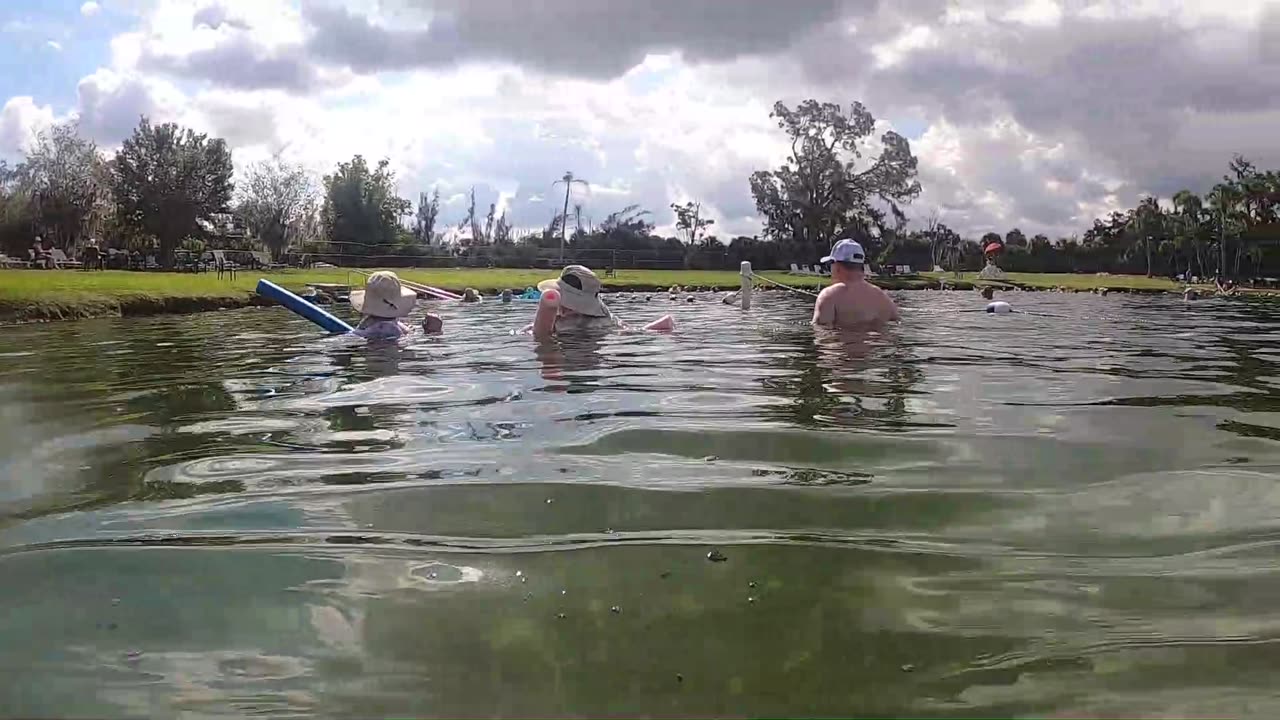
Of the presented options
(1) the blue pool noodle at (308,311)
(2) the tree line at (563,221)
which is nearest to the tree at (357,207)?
(2) the tree line at (563,221)

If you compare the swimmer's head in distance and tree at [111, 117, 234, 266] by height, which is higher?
tree at [111, 117, 234, 266]

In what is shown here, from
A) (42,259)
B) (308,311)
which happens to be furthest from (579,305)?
(42,259)

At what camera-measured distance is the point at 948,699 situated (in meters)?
1.78

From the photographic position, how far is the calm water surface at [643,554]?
1.85 m

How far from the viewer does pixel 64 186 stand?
55656mm

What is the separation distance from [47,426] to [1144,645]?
503 cm

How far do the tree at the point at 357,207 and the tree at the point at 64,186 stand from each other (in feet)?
42.4

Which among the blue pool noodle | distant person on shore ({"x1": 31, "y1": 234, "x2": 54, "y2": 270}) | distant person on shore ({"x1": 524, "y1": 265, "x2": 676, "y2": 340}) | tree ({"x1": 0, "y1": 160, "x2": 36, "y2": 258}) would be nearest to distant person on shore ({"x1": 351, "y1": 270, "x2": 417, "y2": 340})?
the blue pool noodle

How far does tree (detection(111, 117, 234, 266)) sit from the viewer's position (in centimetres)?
4881

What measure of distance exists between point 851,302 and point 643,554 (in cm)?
812

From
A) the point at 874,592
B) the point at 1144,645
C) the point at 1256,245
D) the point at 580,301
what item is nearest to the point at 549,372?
the point at 580,301

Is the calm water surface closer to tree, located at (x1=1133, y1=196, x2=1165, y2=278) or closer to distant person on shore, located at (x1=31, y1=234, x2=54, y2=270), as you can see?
distant person on shore, located at (x1=31, y1=234, x2=54, y2=270)

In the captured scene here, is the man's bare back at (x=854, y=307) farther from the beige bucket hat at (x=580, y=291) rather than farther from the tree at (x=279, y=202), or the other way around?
the tree at (x=279, y=202)

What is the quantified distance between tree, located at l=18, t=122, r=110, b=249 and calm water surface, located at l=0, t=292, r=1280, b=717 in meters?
59.5
